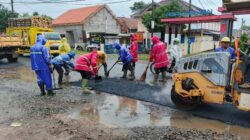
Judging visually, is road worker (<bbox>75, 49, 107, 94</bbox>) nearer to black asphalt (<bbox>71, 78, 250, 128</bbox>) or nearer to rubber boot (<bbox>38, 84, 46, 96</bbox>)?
black asphalt (<bbox>71, 78, 250, 128</bbox>)

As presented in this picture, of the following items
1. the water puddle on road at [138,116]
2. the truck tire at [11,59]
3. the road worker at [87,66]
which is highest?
the road worker at [87,66]

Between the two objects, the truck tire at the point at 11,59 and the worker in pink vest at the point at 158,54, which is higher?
the worker in pink vest at the point at 158,54

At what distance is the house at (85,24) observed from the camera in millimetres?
37869

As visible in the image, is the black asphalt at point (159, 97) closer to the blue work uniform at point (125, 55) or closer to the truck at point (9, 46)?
the blue work uniform at point (125, 55)

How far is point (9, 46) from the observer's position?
1630 cm

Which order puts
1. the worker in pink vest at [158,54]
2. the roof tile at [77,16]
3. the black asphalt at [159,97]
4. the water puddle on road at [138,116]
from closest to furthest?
the water puddle on road at [138,116] < the black asphalt at [159,97] < the worker in pink vest at [158,54] < the roof tile at [77,16]

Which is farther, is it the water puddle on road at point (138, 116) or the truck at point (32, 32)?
the truck at point (32, 32)

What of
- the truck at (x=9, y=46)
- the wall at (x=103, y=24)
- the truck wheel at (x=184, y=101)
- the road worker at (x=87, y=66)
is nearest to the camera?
the truck wheel at (x=184, y=101)

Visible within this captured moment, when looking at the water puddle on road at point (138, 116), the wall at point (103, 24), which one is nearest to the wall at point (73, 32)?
the wall at point (103, 24)

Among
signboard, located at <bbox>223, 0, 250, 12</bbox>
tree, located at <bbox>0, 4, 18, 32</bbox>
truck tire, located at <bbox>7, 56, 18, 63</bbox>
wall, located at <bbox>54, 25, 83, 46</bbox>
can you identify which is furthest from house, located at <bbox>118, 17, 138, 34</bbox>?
signboard, located at <bbox>223, 0, 250, 12</bbox>

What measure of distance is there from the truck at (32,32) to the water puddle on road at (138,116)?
477 inches

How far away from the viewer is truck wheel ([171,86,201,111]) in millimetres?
6344

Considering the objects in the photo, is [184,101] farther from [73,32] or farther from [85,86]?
[73,32]

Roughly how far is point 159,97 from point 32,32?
1381 cm
